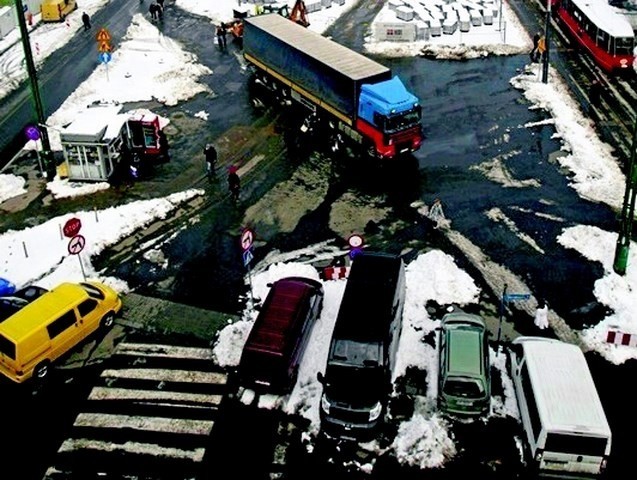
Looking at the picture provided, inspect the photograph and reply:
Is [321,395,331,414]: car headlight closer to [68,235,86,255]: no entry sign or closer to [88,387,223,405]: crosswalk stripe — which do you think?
[88,387,223,405]: crosswalk stripe

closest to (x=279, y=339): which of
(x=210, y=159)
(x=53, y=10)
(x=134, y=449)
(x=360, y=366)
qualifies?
(x=360, y=366)

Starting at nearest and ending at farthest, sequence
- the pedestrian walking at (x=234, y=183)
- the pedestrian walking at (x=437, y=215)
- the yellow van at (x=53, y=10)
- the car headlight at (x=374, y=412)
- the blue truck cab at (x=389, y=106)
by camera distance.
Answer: the car headlight at (x=374, y=412) < the pedestrian walking at (x=437, y=215) < the pedestrian walking at (x=234, y=183) < the blue truck cab at (x=389, y=106) < the yellow van at (x=53, y=10)

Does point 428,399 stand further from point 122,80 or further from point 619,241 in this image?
point 122,80

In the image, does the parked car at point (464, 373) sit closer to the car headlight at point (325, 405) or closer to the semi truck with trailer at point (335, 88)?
the car headlight at point (325, 405)

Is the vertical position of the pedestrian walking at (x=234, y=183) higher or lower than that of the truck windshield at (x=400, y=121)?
lower

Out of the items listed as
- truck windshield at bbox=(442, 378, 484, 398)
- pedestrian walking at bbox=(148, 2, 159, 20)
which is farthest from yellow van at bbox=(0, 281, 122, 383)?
pedestrian walking at bbox=(148, 2, 159, 20)

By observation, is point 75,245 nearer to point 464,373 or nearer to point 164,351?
point 164,351

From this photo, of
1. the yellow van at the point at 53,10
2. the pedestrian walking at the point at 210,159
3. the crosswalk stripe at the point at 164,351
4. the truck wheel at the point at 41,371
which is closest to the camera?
the truck wheel at the point at 41,371

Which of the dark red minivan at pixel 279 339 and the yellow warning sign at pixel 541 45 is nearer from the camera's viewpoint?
the dark red minivan at pixel 279 339

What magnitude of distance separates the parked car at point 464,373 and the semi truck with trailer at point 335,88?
1392 cm

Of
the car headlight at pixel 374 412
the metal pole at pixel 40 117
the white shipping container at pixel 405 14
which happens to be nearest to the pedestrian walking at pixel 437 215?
the car headlight at pixel 374 412

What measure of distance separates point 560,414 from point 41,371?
15267mm

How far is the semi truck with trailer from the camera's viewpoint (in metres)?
34.7

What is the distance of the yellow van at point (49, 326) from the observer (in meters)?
23.1
